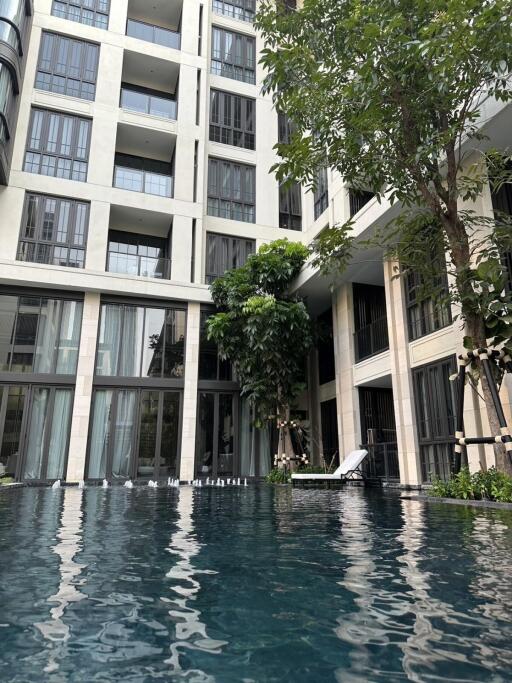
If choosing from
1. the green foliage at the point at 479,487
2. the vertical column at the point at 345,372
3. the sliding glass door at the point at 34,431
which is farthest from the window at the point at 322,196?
the green foliage at the point at 479,487

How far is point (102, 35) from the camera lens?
17.3 m

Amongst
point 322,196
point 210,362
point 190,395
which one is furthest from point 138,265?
point 322,196

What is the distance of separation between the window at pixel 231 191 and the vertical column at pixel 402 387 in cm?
704

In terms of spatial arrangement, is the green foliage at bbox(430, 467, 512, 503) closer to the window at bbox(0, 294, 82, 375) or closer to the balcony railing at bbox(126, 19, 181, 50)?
the window at bbox(0, 294, 82, 375)

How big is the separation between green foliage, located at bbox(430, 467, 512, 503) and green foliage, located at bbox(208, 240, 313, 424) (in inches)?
278

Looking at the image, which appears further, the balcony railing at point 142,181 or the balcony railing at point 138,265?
the balcony railing at point 142,181

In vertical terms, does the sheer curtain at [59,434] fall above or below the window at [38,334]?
below

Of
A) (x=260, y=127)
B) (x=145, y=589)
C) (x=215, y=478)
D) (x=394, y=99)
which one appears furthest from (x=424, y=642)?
(x=260, y=127)

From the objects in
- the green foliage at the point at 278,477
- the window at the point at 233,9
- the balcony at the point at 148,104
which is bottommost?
the green foliage at the point at 278,477

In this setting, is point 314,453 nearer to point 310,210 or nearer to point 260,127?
point 310,210

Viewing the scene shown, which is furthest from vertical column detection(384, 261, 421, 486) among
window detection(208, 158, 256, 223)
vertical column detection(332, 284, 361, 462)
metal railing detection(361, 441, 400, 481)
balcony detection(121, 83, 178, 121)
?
balcony detection(121, 83, 178, 121)

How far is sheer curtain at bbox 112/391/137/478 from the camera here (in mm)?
14555

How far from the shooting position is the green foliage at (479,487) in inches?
257

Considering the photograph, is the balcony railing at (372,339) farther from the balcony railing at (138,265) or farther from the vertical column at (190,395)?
the balcony railing at (138,265)
